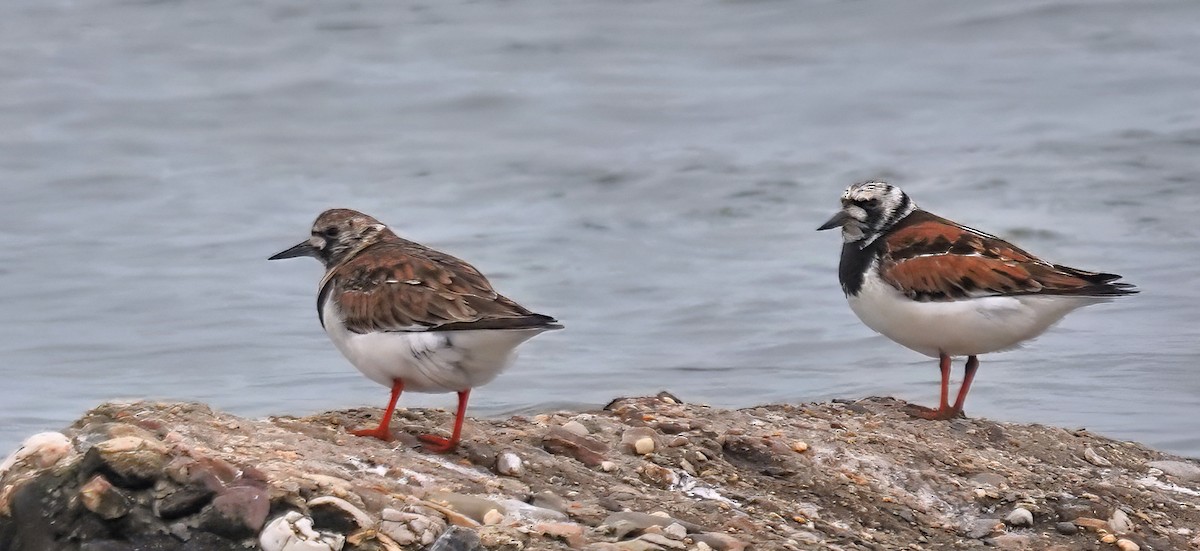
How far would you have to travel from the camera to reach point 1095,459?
561cm

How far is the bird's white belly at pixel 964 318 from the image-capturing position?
5.89 metres

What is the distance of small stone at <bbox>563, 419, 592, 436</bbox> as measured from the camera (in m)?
5.05

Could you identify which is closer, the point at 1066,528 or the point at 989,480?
the point at 1066,528

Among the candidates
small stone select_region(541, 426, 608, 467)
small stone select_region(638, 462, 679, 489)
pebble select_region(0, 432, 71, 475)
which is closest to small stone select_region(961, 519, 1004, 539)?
small stone select_region(638, 462, 679, 489)

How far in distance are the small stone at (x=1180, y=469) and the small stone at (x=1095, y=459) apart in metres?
0.16

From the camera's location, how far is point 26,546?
381 cm

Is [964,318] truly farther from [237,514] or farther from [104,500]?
[104,500]

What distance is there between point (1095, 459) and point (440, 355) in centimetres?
240

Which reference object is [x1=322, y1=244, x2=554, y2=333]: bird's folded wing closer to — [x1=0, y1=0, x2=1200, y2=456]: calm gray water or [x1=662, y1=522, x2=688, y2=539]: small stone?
[x1=662, y1=522, x2=688, y2=539]: small stone

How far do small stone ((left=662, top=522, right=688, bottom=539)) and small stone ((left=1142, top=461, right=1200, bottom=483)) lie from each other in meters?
2.27

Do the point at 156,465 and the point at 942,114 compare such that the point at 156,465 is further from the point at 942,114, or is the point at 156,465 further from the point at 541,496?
the point at 942,114

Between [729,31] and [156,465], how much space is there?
1218 cm

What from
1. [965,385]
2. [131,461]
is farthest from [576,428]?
[965,385]

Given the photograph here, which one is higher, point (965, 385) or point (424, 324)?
point (424, 324)
